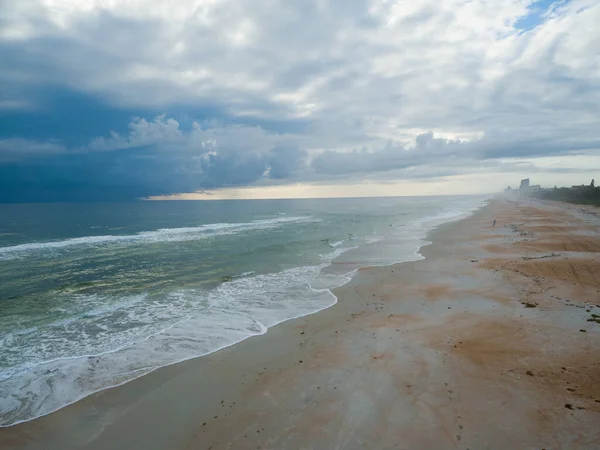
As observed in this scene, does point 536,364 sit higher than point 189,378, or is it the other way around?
point 536,364

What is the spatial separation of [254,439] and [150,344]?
21.9ft

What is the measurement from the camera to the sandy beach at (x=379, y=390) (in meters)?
6.31

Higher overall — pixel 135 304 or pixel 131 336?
pixel 131 336

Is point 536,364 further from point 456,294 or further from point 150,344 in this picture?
point 150,344

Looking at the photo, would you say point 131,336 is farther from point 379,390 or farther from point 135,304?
point 379,390

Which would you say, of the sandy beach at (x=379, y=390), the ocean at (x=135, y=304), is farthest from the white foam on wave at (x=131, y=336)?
the sandy beach at (x=379, y=390)

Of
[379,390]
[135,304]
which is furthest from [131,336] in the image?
[379,390]

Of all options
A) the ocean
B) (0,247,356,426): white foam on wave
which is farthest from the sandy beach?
the ocean

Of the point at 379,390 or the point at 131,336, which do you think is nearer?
the point at 379,390

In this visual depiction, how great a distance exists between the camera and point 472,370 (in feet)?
27.4

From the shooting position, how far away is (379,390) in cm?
775

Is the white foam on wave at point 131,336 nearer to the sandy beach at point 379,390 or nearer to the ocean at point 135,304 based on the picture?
the ocean at point 135,304

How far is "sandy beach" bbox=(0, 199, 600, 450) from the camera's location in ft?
20.7

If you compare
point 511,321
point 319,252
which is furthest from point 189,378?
point 319,252
